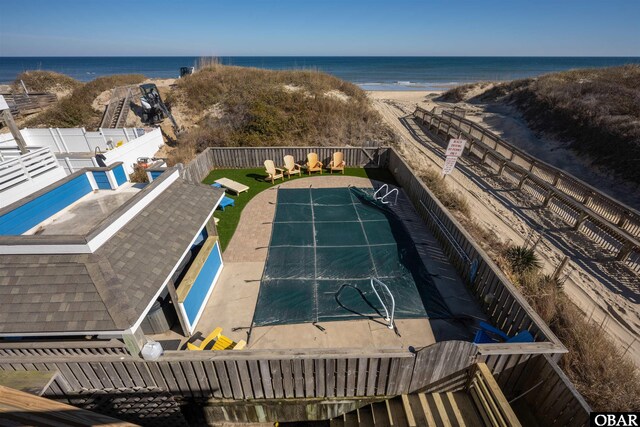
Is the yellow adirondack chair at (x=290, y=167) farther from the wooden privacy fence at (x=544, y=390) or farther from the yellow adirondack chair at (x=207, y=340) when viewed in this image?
the wooden privacy fence at (x=544, y=390)

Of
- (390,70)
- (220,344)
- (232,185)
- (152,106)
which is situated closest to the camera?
(220,344)

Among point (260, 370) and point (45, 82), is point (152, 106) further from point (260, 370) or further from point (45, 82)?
point (260, 370)

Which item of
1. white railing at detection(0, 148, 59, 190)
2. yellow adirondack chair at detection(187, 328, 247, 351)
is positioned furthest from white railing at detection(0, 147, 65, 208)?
yellow adirondack chair at detection(187, 328, 247, 351)

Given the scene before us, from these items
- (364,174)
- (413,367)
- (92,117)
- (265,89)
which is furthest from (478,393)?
(92,117)

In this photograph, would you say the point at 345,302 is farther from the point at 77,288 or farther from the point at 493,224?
the point at 493,224

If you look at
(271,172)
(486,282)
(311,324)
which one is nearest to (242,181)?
(271,172)
